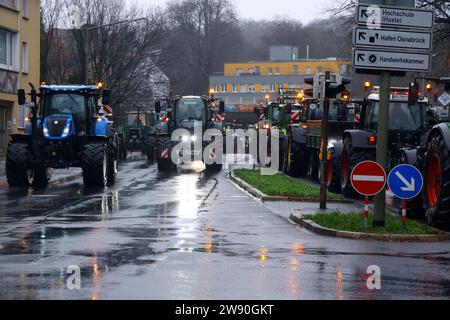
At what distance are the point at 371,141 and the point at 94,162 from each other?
319 inches

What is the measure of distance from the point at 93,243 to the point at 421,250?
486 cm

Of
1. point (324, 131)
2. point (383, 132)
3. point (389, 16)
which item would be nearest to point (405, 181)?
point (383, 132)

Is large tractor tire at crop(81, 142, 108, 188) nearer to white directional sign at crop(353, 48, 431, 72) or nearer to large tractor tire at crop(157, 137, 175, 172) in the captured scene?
large tractor tire at crop(157, 137, 175, 172)

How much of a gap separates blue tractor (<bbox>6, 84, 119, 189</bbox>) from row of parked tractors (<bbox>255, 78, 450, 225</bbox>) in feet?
21.5

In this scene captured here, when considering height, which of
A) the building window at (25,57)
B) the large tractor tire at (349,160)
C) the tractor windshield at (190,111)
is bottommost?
the large tractor tire at (349,160)

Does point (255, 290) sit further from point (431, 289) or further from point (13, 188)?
point (13, 188)

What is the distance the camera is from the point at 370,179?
47.0 feet

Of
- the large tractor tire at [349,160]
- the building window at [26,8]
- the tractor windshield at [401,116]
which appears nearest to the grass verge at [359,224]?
the large tractor tire at [349,160]

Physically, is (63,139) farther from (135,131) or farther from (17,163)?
(135,131)

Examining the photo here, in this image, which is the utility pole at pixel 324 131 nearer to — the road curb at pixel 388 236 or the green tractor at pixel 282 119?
the road curb at pixel 388 236

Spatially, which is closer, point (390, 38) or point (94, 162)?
point (390, 38)

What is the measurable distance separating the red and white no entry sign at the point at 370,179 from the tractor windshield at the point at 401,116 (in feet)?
23.4

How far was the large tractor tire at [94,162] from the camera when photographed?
24172 mm
